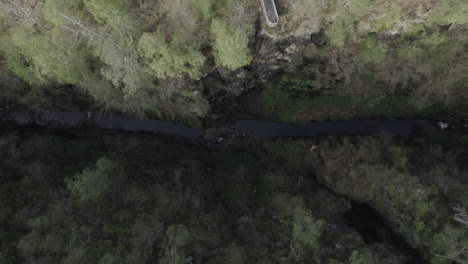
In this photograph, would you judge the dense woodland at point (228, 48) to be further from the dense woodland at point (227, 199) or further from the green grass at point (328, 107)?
the dense woodland at point (227, 199)

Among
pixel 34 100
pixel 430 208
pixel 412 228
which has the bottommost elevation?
Answer: pixel 412 228

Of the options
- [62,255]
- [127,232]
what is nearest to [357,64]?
[127,232]

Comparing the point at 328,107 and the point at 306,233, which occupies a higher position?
the point at 328,107

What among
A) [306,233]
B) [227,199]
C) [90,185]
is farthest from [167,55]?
[306,233]

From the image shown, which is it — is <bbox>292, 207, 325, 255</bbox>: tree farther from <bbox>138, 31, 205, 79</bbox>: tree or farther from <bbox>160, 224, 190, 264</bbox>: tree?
<bbox>138, 31, 205, 79</bbox>: tree

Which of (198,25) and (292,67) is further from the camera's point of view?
(292,67)

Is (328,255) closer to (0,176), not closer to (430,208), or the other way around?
(430,208)

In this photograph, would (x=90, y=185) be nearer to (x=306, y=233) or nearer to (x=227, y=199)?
(x=227, y=199)
